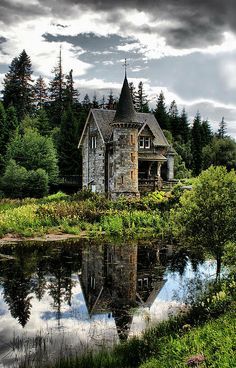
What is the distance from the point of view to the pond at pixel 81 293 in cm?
1014

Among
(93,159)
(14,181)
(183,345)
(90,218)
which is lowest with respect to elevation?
(183,345)

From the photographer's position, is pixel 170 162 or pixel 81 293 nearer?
pixel 81 293

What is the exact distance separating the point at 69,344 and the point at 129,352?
173 centimetres

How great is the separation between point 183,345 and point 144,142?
111 feet

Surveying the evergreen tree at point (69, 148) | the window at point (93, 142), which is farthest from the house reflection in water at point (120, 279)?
the evergreen tree at point (69, 148)

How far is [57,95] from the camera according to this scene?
7831 centimetres

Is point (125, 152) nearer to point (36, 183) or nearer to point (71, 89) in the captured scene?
point (36, 183)

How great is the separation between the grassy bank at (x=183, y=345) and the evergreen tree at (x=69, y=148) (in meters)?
46.3

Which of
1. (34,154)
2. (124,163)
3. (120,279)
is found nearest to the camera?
(120,279)

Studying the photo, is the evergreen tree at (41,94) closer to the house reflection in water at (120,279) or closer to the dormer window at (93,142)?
the dormer window at (93,142)

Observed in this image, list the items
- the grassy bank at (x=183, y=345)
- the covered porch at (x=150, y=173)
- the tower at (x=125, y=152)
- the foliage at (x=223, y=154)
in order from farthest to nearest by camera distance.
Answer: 1. the foliage at (x=223, y=154)
2. the covered porch at (x=150, y=173)
3. the tower at (x=125, y=152)
4. the grassy bank at (x=183, y=345)

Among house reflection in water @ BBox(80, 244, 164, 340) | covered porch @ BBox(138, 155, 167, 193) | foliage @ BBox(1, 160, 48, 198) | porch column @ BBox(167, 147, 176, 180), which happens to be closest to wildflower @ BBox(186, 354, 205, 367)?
house reflection in water @ BBox(80, 244, 164, 340)

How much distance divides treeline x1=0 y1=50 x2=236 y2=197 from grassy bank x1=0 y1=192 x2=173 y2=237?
13.8m

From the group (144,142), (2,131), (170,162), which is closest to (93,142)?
(144,142)
